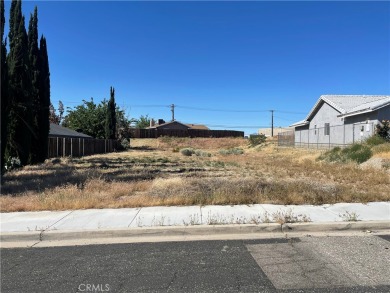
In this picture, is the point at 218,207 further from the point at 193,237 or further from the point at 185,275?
the point at 185,275

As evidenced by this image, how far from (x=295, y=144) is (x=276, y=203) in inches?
1391

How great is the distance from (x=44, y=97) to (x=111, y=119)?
956 inches

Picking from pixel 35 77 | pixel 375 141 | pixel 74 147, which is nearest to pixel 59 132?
pixel 74 147

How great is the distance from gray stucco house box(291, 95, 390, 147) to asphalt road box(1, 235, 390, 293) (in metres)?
21.0

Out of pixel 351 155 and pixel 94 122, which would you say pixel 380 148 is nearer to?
pixel 351 155

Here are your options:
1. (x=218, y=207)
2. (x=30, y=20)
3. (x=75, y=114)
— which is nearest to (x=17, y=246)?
(x=218, y=207)

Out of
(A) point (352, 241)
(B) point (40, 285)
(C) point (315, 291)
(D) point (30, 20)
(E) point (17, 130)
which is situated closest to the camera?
(C) point (315, 291)

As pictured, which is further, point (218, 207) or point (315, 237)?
point (218, 207)

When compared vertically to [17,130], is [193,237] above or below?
below

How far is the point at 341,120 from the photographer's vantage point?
3081cm

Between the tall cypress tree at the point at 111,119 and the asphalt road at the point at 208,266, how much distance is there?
1674 inches

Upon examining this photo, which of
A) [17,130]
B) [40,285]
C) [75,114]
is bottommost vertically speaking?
[40,285]

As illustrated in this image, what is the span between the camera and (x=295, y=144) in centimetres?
4284

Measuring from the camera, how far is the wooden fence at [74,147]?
2709 cm
